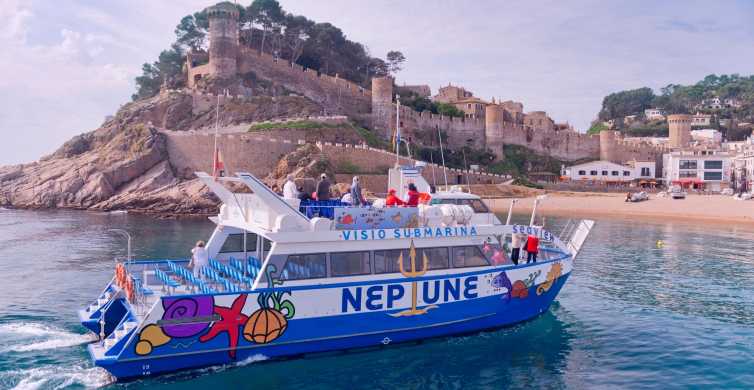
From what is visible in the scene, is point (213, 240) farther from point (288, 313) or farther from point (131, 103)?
point (131, 103)

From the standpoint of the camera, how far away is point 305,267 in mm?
11430

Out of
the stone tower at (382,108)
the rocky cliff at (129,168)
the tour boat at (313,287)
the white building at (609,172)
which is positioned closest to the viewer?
the tour boat at (313,287)

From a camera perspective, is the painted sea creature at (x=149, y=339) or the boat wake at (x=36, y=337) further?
the boat wake at (x=36, y=337)

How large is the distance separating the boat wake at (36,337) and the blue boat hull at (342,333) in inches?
117

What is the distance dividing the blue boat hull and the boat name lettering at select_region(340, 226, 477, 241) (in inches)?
56.5

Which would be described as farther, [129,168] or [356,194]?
[129,168]

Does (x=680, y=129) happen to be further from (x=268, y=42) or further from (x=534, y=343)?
(x=534, y=343)

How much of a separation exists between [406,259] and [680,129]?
79098 mm

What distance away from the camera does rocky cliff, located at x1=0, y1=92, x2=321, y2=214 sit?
42562 mm

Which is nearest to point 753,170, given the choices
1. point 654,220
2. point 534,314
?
point 654,220

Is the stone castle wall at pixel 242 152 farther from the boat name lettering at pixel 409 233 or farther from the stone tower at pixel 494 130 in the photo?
the boat name lettering at pixel 409 233

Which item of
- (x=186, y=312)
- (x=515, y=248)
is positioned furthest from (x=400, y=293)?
(x=186, y=312)

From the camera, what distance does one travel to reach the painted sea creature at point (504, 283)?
1296 cm

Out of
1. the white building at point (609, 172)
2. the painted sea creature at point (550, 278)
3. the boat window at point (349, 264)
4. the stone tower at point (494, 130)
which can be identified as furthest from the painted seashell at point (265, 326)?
the white building at point (609, 172)
